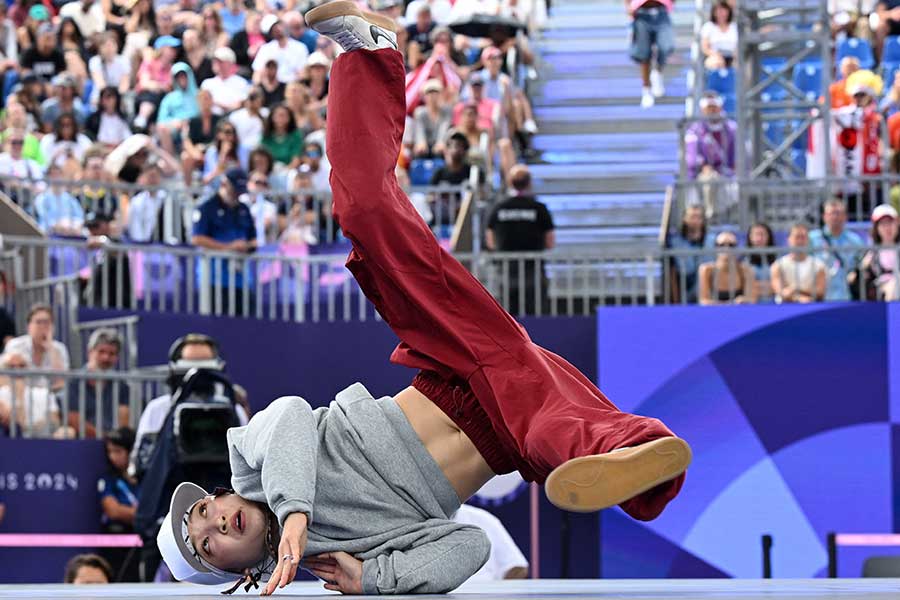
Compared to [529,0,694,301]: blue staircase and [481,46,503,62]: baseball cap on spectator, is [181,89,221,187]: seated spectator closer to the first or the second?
[481,46,503,62]: baseball cap on spectator

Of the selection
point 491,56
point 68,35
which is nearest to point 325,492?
point 491,56

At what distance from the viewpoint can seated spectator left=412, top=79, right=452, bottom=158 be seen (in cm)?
1353

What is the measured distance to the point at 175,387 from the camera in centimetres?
875

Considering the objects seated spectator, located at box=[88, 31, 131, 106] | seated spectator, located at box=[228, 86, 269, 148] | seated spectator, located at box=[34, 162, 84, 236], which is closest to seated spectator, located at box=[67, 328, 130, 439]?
seated spectator, located at box=[34, 162, 84, 236]

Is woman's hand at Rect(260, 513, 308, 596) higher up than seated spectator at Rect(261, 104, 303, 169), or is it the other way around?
seated spectator at Rect(261, 104, 303, 169)

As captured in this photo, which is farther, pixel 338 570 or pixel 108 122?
pixel 108 122

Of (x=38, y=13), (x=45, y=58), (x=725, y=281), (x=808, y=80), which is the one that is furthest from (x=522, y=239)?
(x=38, y=13)

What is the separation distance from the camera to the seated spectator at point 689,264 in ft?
36.5

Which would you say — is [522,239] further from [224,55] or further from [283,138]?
[224,55]

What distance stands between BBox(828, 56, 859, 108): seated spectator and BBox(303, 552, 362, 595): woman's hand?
9304 millimetres

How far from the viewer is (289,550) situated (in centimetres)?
430

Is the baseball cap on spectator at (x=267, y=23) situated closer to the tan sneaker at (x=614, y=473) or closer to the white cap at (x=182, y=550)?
the white cap at (x=182, y=550)

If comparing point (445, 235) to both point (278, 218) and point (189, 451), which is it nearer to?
point (278, 218)

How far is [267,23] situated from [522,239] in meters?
5.02
